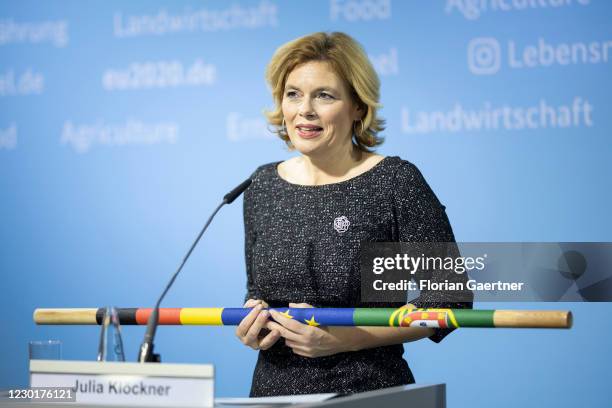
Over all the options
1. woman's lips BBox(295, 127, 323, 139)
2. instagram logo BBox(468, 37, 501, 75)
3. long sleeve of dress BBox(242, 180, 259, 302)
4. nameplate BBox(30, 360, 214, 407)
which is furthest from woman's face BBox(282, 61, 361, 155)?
instagram logo BBox(468, 37, 501, 75)

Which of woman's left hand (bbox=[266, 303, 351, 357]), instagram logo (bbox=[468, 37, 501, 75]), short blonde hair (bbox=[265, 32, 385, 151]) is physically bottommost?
woman's left hand (bbox=[266, 303, 351, 357])

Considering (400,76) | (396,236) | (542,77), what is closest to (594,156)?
(542,77)

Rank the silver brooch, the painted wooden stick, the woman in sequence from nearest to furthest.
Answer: the painted wooden stick < the woman < the silver brooch

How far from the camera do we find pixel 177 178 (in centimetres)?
414

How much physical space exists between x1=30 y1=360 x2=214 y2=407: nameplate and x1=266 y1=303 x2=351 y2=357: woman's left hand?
1.90 ft

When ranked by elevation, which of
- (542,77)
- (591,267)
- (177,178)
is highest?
(542,77)

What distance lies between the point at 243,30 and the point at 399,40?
2.35 feet

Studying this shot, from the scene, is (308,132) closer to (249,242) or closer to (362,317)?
(249,242)

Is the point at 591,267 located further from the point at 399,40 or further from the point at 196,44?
the point at 196,44

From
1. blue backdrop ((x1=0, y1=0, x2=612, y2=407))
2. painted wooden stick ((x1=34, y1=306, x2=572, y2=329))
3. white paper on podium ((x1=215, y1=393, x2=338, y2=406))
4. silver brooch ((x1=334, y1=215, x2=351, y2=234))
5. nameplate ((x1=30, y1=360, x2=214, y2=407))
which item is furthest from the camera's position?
blue backdrop ((x1=0, y1=0, x2=612, y2=407))

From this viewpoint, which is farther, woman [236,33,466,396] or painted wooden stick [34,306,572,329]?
woman [236,33,466,396]

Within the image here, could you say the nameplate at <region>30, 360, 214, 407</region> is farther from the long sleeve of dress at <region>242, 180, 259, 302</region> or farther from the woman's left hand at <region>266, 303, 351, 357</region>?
the long sleeve of dress at <region>242, 180, 259, 302</region>

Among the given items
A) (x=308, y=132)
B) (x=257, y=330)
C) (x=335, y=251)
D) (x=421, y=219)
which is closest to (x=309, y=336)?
(x=257, y=330)

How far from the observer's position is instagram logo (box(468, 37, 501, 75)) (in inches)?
141
